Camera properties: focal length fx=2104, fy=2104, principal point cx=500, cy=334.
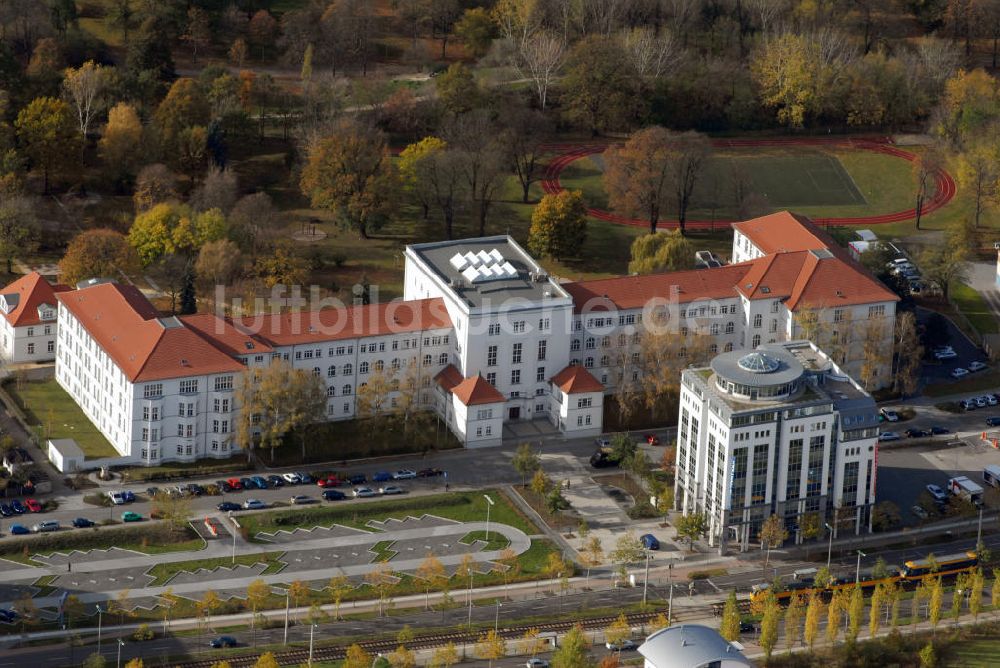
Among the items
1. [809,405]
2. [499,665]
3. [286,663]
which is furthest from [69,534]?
[809,405]

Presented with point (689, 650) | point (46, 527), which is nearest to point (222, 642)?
point (46, 527)

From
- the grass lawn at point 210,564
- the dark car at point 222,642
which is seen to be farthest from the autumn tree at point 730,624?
the dark car at point 222,642

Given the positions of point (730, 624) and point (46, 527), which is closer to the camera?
point (730, 624)

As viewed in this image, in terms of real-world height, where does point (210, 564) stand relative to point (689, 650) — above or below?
below

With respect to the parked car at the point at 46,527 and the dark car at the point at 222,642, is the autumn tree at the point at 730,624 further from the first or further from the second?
the parked car at the point at 46,527

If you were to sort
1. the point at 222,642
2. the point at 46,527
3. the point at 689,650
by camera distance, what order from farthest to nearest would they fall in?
Result: 1. the point at 46,527
2. the point at 222,642
3. the point at 689,650

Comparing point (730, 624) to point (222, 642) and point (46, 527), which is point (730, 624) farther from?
point (46, 527)

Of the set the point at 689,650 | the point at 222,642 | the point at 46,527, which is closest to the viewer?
the point at 689,650

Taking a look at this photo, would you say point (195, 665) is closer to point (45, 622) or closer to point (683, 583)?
point (45, 622)
